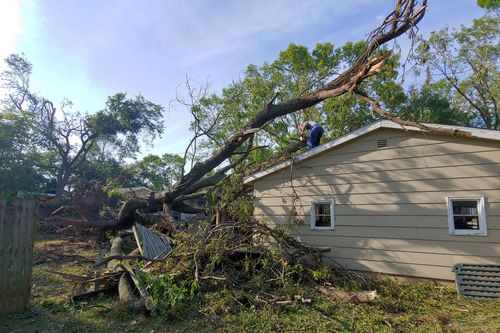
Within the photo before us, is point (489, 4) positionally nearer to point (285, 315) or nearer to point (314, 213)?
point (314, 213)

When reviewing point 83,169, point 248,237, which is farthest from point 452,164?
point 83,169

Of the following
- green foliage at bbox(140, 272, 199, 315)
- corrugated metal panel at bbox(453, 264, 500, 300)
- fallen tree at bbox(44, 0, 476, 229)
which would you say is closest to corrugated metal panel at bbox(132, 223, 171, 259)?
green foliage at bbox(140, 272, 199, 315)

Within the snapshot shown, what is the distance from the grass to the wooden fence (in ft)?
0.89

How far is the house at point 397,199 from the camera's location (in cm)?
614

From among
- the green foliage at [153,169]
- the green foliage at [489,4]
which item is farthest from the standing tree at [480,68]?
the green foliage at [153,169]

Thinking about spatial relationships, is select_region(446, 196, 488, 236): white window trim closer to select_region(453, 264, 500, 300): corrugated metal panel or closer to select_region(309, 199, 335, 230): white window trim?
select_region(453, 264, 500, 300): corrugated metal panel

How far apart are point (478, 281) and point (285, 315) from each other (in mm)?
3594

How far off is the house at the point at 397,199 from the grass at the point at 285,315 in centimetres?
73

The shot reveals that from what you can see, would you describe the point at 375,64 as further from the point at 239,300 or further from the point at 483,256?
the point at 239,300

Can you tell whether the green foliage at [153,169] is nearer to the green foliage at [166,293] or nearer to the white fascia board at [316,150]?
the white fascia board at [316,150]

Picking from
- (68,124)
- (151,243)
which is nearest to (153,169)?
(68,124)

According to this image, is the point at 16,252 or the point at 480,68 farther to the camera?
the point at 480,68

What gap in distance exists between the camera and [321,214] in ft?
26.2

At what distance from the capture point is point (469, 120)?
21750mm
